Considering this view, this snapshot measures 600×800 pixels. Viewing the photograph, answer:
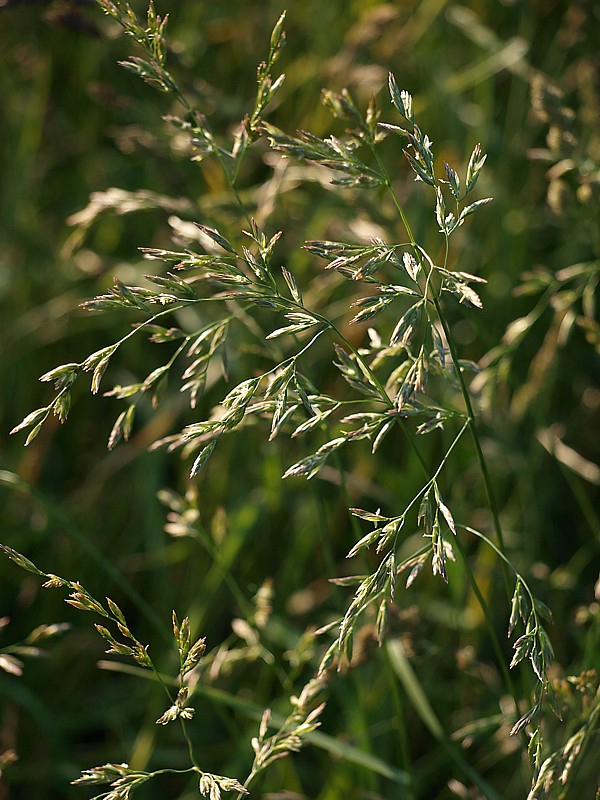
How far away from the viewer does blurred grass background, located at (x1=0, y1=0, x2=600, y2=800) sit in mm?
1800

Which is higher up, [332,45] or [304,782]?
[332,45]

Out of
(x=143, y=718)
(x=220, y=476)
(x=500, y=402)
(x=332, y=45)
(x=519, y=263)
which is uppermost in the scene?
(x=332, y=45)

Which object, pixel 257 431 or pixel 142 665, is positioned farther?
pixel 257 431

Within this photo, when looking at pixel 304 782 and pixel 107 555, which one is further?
pixel 107 555

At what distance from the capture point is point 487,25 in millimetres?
2598

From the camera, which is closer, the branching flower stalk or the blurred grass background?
the branching flower stalk

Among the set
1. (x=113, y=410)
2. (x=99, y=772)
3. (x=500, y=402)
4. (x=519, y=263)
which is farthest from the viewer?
(x=113, y=410)

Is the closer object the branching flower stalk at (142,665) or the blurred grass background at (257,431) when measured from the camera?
the branching flower stalk at (142,665)

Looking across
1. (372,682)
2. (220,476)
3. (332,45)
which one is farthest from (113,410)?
(332,45)

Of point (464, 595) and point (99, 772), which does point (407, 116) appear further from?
point (464, 595)

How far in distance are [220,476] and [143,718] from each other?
61 cm

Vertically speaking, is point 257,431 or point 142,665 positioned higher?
point 142,665

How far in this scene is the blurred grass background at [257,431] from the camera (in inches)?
70.9

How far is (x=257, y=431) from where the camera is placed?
7.05 feet
